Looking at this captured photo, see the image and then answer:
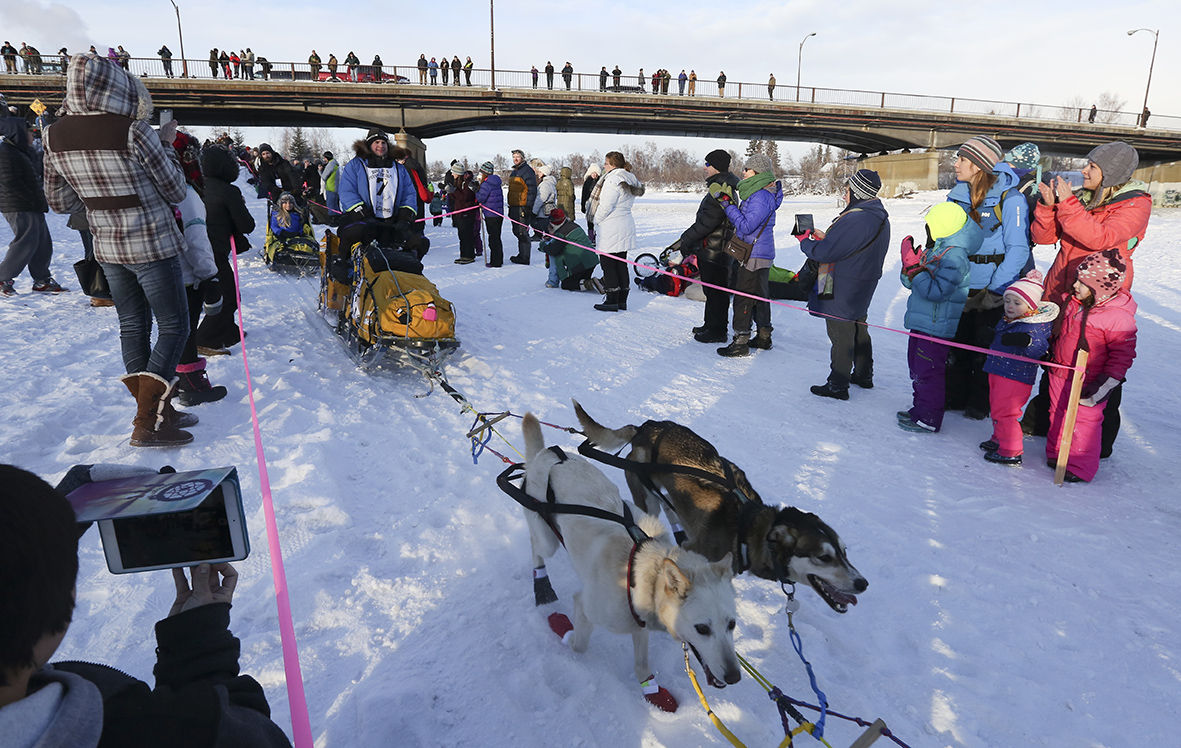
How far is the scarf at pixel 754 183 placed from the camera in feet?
20.2

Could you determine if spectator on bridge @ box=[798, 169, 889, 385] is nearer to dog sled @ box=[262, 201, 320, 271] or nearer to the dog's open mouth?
the dog's open mouth

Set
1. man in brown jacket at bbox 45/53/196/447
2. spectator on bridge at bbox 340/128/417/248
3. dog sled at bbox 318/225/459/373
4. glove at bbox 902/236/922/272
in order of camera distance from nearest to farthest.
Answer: man in brown jacket at bbox 45/53/196/447 → glove at bbox 902/236/922/272 → dog sled at bbox 318/225/459/373 → spectator on bridge at bbox 340/128/417/248

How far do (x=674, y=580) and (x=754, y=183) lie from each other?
528 cm

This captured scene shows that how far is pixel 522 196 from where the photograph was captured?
12375mm

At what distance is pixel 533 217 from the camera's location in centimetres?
1292

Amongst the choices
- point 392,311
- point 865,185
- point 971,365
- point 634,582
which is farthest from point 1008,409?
point 392,311

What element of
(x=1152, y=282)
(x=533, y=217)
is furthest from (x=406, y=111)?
(x=1152, y=282)

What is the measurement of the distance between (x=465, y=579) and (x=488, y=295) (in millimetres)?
6760

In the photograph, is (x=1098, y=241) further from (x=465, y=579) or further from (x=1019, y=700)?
(x=465, y=579)

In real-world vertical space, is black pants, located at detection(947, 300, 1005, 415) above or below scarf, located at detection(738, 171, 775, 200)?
below

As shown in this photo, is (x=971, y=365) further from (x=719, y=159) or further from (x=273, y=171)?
(x=273, y=171)

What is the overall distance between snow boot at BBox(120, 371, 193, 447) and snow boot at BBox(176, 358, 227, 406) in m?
0.64

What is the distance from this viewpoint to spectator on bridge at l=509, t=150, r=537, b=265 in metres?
12.2

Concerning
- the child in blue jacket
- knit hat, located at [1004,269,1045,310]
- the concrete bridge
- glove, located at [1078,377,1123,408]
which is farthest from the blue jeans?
the concrete bridge
